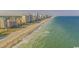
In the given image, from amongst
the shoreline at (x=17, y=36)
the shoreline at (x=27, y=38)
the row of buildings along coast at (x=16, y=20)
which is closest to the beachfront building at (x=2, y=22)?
the row of buildings along coast at (x=16, y=20)

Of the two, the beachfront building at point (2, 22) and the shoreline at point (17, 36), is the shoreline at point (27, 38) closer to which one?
the shoreline at point (17, 36)

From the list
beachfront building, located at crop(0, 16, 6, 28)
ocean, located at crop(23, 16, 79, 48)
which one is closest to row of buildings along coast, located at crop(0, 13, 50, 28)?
beachfront building, located at crop(0, 16, 6, 28)

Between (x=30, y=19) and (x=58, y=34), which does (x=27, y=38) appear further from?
(x=58, y=34)

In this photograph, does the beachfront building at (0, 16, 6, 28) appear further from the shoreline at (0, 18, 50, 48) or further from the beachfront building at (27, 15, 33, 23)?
the beachfront building at (27, 15, 33, 23)

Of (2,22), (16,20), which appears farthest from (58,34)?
(2,22)
